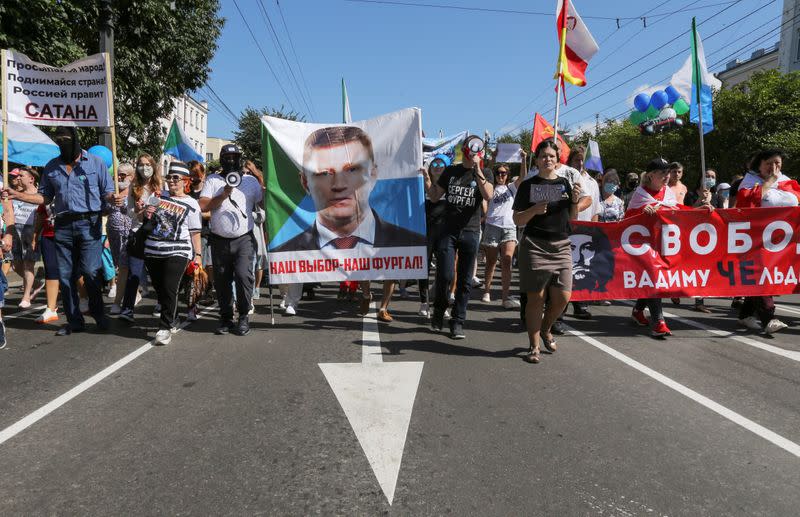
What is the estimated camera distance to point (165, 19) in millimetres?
16281

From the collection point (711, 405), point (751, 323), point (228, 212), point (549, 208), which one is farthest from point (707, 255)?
point (228, 212)

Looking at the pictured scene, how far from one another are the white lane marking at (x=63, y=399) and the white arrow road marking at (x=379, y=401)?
→ 5.77ft

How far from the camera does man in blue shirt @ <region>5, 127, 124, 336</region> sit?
5.94 m

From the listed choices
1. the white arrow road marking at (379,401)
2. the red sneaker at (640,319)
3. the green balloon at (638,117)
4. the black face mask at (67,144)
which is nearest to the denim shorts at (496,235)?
the red sneaker at (640,319)

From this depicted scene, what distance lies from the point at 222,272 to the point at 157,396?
7.61 ft

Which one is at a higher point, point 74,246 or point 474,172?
point 474,172

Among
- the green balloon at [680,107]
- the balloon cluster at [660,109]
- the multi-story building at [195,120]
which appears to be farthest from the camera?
the multi-story building at [195,120]

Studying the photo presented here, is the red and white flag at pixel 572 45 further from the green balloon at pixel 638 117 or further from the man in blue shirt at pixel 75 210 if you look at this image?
the green balloon at pixel 638 117

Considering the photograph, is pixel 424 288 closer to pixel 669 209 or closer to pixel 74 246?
pixel 669 209

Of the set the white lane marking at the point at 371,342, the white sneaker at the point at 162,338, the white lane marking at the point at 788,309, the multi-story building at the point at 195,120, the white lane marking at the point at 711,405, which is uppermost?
the multi-story building at the point at 195,120

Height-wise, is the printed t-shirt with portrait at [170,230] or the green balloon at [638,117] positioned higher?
the green balloon at [638,117]

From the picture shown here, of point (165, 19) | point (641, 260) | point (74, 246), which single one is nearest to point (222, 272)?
point (74, 246)

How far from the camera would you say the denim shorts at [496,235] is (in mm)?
8320

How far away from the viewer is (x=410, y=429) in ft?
11.2
